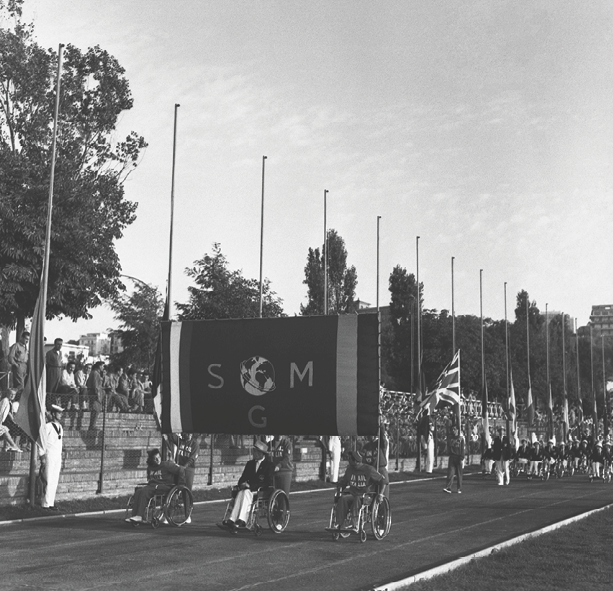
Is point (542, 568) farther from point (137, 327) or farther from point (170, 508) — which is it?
point (137, 327)

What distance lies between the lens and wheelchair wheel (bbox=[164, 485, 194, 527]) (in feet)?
54.8

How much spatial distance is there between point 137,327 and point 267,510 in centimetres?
3096

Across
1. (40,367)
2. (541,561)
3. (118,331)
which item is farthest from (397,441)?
(541,561)

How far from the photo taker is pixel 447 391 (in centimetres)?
3453

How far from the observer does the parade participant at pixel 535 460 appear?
1417 inches

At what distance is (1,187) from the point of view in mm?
31844

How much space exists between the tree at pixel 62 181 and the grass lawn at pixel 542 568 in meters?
21.8

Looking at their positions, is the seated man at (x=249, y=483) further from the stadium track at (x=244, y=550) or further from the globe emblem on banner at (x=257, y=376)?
the globe emblem on banner at (x=257, y=376)

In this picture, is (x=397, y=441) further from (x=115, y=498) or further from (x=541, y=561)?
(x=541, y=561)

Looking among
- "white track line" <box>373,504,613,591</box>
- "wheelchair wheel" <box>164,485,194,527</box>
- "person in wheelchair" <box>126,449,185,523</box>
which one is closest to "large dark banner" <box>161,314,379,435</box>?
"person in wheelchair" <box>126,449,185,523</box>

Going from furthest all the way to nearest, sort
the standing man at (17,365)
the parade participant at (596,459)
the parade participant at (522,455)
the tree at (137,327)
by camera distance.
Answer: the tree at (137,327), the parade participant at (522,455), the parade participant at (596,459), the standing man at (17,365)

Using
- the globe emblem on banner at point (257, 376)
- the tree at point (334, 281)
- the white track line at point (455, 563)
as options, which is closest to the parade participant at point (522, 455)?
the white track line at point (455, 563)

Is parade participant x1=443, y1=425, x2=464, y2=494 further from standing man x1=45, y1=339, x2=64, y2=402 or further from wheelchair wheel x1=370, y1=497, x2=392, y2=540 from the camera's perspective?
wheelchair wheel x1=370, y1=497, x2=392, y2=540

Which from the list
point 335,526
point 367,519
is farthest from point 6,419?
point 367,519
